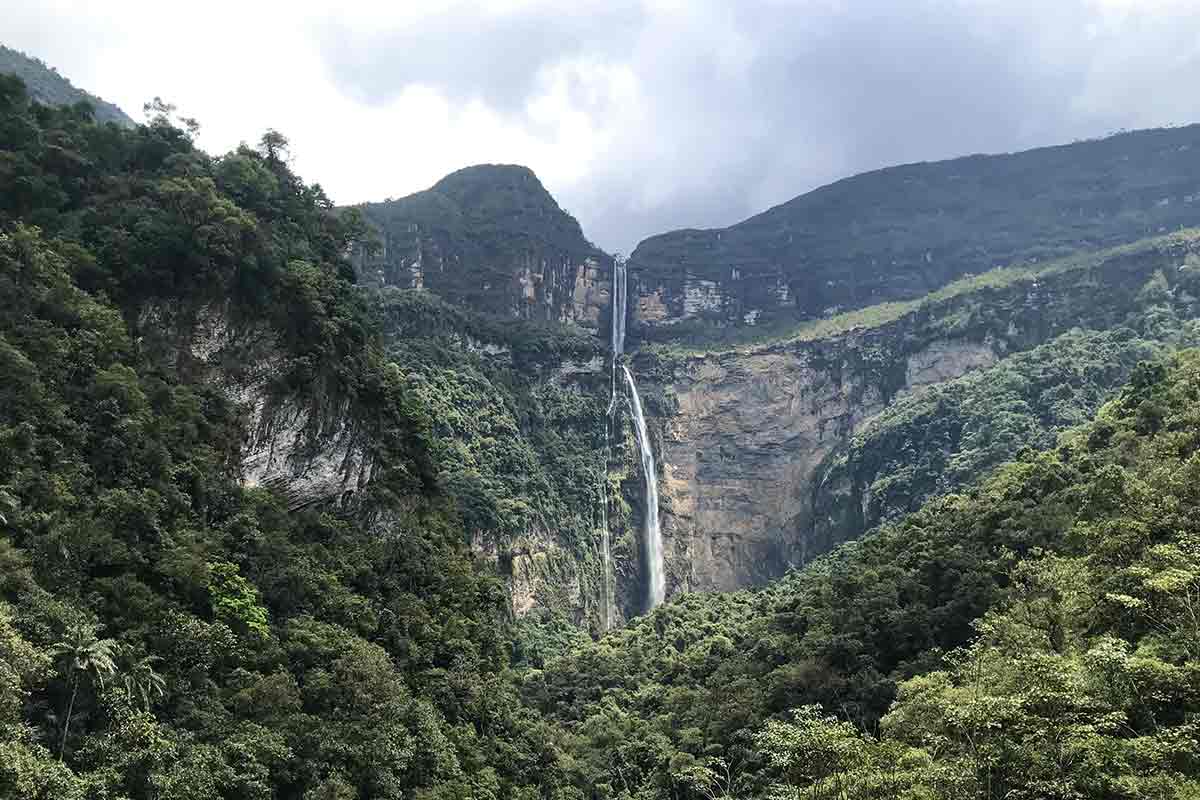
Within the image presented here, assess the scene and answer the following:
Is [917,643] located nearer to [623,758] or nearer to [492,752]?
[623,758]

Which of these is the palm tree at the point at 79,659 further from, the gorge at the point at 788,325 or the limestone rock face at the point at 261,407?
the gorge at the point at 788,325

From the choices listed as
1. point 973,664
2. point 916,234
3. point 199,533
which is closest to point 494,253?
point 916,234

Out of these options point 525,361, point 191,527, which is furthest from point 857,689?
point 525,361

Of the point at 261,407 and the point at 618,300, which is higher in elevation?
the point at 618,300

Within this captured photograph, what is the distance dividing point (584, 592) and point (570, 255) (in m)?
46.4

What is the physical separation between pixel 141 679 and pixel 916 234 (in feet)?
368

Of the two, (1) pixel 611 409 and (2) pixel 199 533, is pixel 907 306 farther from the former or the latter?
(2) pixel 199 533

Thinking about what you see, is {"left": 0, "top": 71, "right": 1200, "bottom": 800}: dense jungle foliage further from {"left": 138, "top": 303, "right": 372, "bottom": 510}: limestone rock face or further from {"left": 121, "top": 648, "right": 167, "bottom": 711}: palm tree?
{"left": 138, "top": 303, "right": 372, "bottom": 510}: limestone rock face

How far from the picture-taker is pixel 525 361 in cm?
8294

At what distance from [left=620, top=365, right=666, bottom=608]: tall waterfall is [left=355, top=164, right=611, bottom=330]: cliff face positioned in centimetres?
1682

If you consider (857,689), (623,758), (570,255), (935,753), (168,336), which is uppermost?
(570,255)

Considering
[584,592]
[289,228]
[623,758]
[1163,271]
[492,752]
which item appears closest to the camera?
[492,752]

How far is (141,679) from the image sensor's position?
21.3m

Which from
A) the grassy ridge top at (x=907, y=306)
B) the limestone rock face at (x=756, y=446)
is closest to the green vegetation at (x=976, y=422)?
the limestone rock face at (x=756, y=446)
